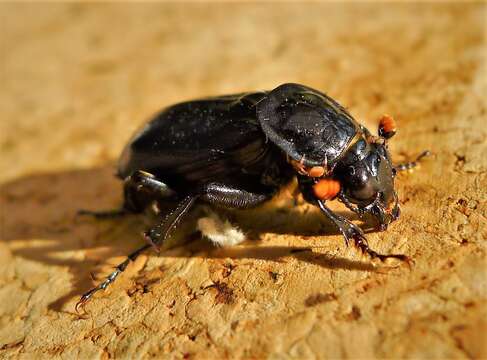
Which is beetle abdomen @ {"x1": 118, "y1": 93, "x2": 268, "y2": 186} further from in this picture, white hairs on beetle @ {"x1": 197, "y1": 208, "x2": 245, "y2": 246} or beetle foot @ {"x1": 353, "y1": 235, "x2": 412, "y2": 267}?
beetle foot @ {"x1": 353, "y1": 235, "x2": 412, "y2": 267}

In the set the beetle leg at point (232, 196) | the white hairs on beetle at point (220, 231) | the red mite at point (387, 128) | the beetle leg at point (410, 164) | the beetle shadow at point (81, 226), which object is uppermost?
the red mite at point (387, 128)

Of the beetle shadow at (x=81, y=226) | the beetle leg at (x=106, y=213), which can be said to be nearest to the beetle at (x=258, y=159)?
the beetle leg at (x=106, y=213)

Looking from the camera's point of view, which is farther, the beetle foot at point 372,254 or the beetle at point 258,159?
the beetle at point 258,159

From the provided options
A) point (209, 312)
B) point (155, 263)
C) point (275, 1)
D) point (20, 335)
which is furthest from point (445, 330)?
point (275, 1)

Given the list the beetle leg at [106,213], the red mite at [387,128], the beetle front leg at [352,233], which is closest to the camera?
the beetle front leg at [352,233]

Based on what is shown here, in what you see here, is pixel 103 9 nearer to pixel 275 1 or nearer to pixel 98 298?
pixel 275 1

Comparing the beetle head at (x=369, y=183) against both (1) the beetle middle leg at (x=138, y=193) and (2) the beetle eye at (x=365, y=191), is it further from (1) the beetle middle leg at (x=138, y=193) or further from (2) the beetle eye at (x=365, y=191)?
(1) the beetle middle leg at (x=138, y=193)

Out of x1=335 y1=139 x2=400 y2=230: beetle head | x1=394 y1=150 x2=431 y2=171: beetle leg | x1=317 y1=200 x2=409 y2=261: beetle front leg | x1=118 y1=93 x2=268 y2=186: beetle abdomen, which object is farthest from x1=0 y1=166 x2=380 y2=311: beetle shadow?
x1=394 y1=150 x2=431 y2=171: beetle leg
